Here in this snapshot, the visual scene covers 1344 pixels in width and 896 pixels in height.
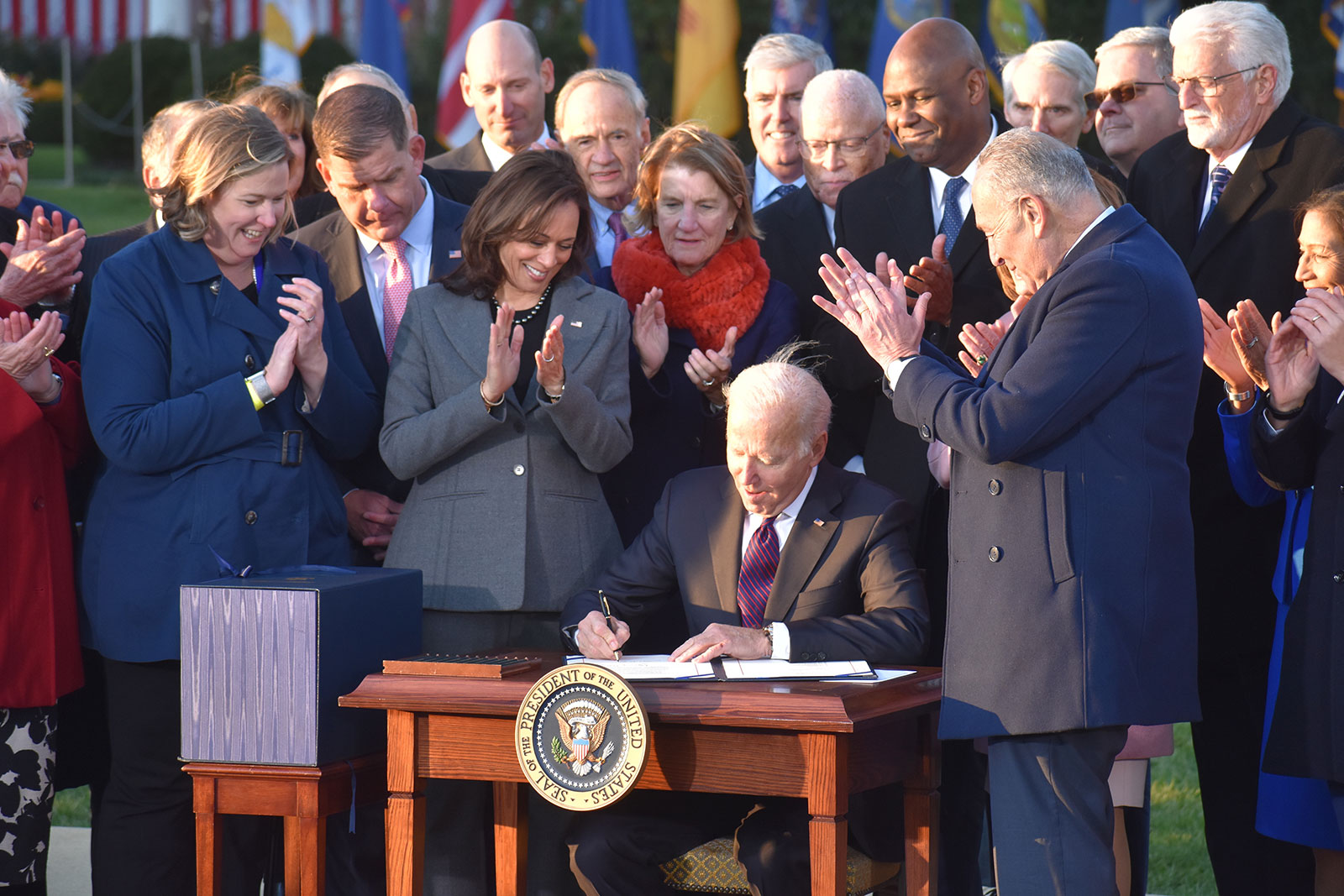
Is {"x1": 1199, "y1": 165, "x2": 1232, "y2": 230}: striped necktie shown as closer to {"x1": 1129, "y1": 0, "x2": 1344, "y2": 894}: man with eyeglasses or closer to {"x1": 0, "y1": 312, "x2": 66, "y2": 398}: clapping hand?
{"x1": 1129, "y1": 0, "x2": 1344, "y2": 894}: man with eyeglasses

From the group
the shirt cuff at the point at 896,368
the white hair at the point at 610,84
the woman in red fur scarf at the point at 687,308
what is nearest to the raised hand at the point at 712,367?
the woman in red fur scarf at the point at 687,308

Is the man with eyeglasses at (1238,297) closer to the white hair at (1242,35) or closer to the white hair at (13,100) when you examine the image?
the white hair at (1242,35)

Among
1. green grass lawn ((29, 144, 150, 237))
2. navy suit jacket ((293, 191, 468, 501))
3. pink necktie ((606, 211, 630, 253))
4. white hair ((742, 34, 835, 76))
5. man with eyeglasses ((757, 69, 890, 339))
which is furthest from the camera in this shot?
green grass lawn ((29, 144, 150, 237))

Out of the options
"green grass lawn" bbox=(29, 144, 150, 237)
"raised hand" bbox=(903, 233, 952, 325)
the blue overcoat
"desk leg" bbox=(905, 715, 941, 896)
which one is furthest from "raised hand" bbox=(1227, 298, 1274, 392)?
"green grass lawn" bbox=(29, 144, 150, 237)

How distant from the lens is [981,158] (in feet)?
10.7

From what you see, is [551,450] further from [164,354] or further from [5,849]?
[5,849]

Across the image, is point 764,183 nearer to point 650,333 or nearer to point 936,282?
point 650,333

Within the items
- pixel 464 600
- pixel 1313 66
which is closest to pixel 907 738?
pixel 464 600

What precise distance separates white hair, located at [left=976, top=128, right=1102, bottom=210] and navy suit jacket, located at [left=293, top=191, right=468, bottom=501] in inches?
67.1

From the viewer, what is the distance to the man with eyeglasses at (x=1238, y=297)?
13.5 ft

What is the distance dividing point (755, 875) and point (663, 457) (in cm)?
132

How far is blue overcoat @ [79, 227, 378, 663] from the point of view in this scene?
12.6ft

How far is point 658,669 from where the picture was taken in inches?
135

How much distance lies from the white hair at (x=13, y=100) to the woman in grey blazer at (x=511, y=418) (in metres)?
1.29
